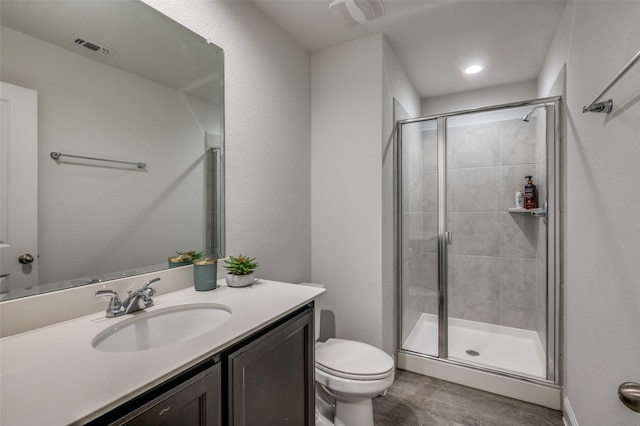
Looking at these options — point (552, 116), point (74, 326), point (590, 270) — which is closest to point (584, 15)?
point (552, 116)

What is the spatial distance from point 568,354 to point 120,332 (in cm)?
234

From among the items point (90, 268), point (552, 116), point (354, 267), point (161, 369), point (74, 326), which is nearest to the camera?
point (161, 369)

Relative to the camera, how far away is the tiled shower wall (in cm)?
244

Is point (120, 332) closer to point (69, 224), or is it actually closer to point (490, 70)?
point (69, 224)

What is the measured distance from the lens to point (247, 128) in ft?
5.68

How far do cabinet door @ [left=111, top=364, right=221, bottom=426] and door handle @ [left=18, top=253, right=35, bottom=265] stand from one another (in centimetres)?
68

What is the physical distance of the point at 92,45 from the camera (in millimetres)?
1085

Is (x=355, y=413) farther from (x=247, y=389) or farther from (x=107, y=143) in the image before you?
(x=107, y=143)

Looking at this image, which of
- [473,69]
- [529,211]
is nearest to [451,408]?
[529,211]

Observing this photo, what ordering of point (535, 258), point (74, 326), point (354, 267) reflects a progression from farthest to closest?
point (535, 258), point (354, 267), point (74, 326)

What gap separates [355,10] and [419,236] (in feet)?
5.87

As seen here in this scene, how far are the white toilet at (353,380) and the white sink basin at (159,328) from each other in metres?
0.75

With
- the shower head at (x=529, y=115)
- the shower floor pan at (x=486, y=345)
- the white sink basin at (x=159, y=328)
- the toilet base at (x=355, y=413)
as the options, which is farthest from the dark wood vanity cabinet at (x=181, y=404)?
the shower head at (x=529, y=115)

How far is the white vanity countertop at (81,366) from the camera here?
0.54 meters
